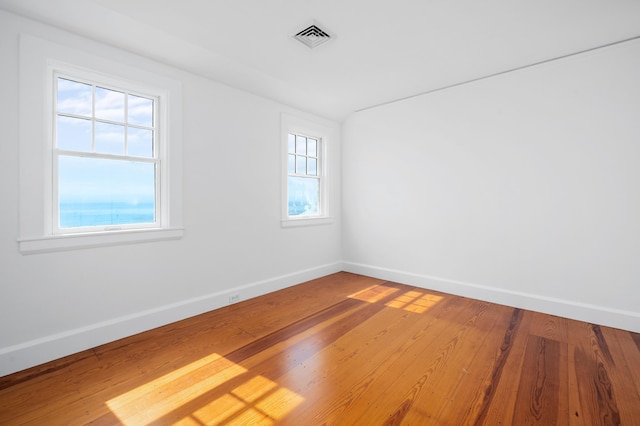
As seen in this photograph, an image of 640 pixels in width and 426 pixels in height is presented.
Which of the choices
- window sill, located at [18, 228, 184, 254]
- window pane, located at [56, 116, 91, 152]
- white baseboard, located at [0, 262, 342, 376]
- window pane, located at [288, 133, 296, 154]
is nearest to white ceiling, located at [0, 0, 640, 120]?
window pane, located at [56, 116, 91, 152]

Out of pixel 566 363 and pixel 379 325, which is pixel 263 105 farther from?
pixel 566 363

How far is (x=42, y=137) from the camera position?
2.27m

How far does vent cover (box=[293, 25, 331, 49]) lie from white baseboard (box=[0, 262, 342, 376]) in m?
2.83

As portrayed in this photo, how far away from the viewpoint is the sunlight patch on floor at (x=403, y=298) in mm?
3453

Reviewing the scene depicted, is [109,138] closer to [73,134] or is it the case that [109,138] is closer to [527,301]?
[73,134]

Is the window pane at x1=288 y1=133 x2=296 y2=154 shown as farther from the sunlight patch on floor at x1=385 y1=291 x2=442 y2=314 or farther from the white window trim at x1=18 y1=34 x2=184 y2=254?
the sunlight patch on floor at x1=385 y1=291 x2=442 y2=314

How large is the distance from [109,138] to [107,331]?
1737mm

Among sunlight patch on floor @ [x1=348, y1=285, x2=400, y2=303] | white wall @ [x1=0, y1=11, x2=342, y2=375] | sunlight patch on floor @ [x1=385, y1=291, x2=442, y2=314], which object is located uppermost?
white wall @ [x1=0, y1=11, x2=342, y2=375]

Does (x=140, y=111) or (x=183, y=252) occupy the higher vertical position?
(x=140, y=111)

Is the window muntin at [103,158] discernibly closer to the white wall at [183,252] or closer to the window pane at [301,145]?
the white wall at [183,252]

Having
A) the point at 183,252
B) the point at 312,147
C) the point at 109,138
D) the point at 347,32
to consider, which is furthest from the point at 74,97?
the point at 312,147

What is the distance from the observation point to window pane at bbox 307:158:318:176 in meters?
4.80

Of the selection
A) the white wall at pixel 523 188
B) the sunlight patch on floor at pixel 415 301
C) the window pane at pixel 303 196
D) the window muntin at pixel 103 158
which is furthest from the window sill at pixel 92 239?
the white wall at pixel 523 188

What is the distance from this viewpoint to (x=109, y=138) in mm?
2658
